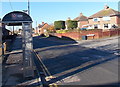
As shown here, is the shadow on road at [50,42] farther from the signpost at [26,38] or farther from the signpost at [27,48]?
the signpost at [27,48]

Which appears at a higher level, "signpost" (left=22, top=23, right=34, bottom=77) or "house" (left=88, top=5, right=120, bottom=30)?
"house" (left=88, top=5, right=120, bottom=30)

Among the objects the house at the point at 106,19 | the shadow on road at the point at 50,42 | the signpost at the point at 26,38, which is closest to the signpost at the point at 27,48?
the signpost at the point at 26,38

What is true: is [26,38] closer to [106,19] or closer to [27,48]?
[27,48]

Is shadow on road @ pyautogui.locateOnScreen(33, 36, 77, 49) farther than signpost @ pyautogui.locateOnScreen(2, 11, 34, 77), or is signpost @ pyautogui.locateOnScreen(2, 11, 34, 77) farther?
shadow on road @ pyautogui.locateOnScreen(33, 36, 77, 49)

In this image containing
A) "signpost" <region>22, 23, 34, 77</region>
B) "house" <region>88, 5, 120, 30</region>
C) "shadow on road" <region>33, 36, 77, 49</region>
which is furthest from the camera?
"house" <region>88, 5, 120, 30</region>

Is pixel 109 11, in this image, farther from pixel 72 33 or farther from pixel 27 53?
pixel 27 53

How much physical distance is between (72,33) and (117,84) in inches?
1330

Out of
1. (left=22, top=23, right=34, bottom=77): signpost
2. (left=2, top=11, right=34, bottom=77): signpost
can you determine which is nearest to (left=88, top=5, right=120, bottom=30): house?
(left=2, top=11, right=34, bottom=77): signpost

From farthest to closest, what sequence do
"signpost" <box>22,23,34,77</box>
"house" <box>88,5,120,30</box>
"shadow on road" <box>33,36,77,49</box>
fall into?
"house" <box>88,5,120,30</box> < "shadow on road" <box>33,36,77,49</box> < "signpost" <box>22,23,34,77</box>

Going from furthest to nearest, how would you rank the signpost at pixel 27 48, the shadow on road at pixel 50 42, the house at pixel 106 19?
the house at pixel 106 19 < the shadow on road at pixel 50 42 < the signpost at pixel 27 48

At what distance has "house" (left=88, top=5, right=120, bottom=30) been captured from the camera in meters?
46.2

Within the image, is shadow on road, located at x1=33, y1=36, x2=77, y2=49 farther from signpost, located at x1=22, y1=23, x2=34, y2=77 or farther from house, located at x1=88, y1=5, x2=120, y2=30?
signpost, located at x1=22, y1=23, x2=34, y2=77

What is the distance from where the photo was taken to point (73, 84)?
8477 millimetres

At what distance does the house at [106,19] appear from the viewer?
1817 inches
